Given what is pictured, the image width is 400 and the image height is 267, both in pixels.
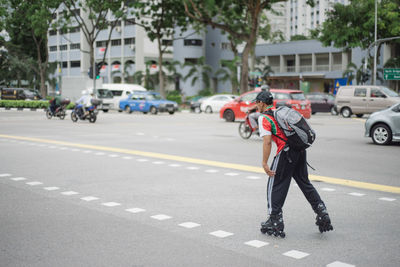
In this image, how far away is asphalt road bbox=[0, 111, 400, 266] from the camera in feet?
15.8

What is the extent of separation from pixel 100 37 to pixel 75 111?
5401 centimetres

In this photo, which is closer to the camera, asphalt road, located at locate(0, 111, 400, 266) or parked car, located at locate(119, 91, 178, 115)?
asphalt road, located at locate(0, 111, 400, 266)

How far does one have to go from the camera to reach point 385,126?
1512 cm

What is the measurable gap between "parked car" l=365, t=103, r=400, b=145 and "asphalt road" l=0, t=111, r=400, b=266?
2.23m

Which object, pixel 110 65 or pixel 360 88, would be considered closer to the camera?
pixel 360 88

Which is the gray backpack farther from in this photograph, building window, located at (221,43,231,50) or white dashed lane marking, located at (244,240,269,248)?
building window, located at (221,43,231,50)

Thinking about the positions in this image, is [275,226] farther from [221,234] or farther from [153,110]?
[153,110]

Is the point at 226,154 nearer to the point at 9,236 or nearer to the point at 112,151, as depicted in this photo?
the point at 112,151

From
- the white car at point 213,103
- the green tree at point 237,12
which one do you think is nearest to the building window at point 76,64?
the green tree at point 237,12

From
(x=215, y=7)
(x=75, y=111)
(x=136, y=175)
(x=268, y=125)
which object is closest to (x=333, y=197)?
(x=268, y=125)

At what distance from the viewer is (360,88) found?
3009 cm

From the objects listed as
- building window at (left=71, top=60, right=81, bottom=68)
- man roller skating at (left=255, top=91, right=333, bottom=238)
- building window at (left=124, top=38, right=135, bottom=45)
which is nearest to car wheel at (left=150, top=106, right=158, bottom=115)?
man roller skating at (left=255, top=91, right=333, bottom=238)

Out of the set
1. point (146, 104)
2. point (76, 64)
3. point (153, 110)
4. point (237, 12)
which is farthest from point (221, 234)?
point (76, 64)

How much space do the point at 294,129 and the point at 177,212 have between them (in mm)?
2049
